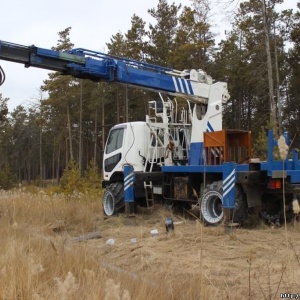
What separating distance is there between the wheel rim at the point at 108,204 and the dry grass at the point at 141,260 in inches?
30.2

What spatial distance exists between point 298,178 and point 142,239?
3.39 meters

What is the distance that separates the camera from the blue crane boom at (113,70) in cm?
1116

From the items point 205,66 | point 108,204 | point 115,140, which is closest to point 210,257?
point 108,204

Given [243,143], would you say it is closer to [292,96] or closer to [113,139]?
[113,139]

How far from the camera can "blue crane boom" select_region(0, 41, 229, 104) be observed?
11.2 m

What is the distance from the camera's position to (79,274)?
4.91 metres

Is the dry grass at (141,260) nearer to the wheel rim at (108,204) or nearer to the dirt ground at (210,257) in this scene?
the dirt ground at (210,257)

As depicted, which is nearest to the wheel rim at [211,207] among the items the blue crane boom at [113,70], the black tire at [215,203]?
the black tire at [215,203]

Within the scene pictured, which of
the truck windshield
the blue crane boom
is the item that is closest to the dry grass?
the truck windshield

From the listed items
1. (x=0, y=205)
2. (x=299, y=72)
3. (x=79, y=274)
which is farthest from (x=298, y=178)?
(x=299, y=72)

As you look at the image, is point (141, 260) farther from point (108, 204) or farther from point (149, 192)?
point (108, 204)

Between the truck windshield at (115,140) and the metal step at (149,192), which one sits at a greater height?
the truck windshield at (115,140)

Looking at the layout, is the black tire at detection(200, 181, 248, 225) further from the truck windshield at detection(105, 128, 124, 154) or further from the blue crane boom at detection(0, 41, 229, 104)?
the truck windshield at detection(105, 128, 124, 154)

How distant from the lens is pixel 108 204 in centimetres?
1386
